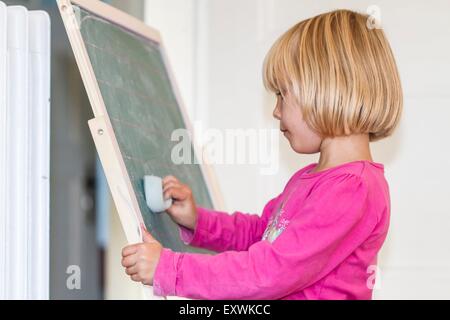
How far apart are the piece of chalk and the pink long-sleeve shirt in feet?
0.42

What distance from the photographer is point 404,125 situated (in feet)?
5.51

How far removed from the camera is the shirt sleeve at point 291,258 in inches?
41.9

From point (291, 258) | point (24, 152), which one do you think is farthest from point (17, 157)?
point (291, 258)

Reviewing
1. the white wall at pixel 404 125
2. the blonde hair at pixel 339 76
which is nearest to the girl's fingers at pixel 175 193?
the blonde hair at pixel 339 76

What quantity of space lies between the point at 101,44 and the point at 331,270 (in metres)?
0.51

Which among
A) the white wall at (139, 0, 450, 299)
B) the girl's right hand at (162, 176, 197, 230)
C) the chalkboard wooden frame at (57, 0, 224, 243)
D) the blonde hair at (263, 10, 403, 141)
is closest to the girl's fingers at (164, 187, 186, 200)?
the girl's right hand at (162, 176, 197, 230)

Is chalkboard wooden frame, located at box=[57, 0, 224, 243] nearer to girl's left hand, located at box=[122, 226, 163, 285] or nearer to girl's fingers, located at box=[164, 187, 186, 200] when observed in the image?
girl's left hand, located at box=[122, 226, 163, 285]

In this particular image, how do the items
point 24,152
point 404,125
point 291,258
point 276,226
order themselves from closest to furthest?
point 291,258
point 276,226
point 24,152
point 404,125

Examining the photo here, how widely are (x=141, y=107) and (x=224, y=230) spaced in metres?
0.26

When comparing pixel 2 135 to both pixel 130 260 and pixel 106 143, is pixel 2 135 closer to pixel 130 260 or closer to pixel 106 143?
pixel 106 143

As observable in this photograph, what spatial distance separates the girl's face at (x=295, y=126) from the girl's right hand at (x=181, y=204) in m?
0.23

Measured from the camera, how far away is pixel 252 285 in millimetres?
1075
